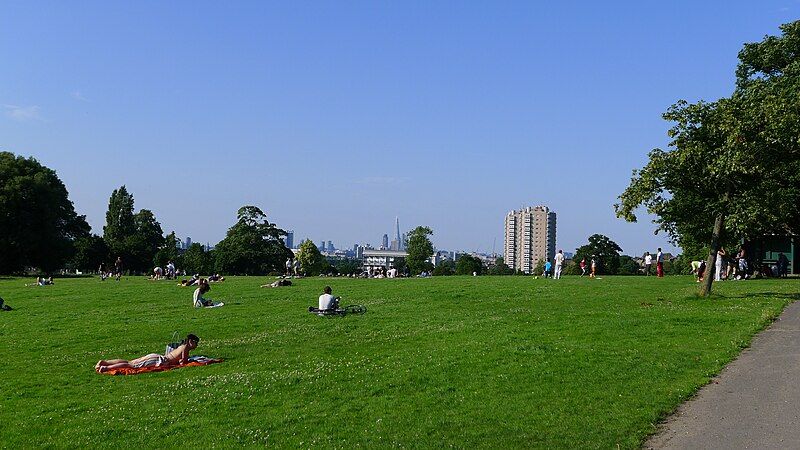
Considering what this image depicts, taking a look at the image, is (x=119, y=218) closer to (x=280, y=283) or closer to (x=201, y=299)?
(x=280, y=283)

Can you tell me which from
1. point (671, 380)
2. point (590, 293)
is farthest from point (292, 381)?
point (590, 293)

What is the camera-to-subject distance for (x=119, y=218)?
13512 centimetres

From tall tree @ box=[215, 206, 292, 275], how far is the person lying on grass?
347 ft

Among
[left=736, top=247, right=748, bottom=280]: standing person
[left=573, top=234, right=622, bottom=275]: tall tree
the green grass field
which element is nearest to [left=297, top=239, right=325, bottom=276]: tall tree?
[left=573, top=234, right=622, bottom=275]: tall tree

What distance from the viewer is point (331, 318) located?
30922 millimetres

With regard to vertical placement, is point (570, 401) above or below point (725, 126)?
below

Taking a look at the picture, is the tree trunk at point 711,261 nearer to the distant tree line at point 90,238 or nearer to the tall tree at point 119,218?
the distant tree line at point 90,238

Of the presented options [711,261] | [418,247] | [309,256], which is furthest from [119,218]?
[711,261]

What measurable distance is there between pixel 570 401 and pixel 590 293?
23296mm

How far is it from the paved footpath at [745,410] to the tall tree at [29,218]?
84.7 m

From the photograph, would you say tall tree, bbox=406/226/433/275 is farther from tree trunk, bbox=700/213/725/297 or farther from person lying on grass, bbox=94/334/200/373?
person lying on grass, bbox=94/334/200/373

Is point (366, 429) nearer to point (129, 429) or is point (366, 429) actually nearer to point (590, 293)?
point (129, 429)

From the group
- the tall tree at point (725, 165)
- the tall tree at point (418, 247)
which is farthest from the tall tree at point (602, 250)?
the tall tree at point (725, 165)

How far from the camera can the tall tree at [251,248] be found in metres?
126
